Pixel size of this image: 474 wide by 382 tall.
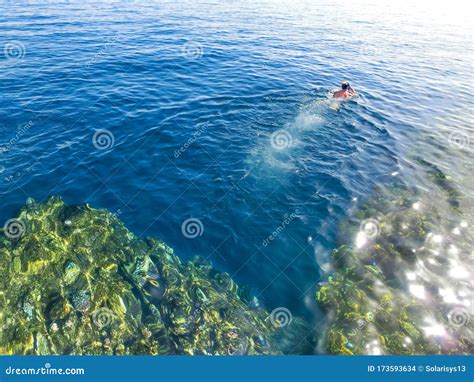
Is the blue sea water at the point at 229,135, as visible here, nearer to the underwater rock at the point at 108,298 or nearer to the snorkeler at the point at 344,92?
the snorkeler at the point at 344,92

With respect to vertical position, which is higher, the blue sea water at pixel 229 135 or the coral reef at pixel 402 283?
the coral reef at pixel 402 283

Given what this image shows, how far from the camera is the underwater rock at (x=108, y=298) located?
8.28 m

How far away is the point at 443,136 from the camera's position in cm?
1872

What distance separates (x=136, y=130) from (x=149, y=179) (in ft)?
15.1

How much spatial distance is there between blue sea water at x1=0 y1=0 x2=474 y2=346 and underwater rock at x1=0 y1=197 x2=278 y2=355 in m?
0.94

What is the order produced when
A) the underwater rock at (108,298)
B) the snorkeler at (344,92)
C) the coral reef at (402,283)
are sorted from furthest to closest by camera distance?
1. the snorkeler at (344,92)
2. the coral reef at (402,283)
3. the underwater rock at (108,298)

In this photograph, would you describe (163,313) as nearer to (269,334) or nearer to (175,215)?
(269,334)

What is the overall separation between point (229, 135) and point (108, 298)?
35.6 ft

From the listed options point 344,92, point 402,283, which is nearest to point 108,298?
point 402,283

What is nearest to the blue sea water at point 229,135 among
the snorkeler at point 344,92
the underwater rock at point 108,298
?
the snorkeler at point 344,92

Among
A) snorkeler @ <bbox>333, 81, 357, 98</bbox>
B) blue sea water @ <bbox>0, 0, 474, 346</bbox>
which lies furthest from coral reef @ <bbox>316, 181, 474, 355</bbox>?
snorkeler @ <bbox>333, 81, 357, 98</bbox>

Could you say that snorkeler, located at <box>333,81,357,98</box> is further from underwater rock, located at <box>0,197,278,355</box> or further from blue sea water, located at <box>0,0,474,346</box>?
underwater rock, located at <box>0,197,278,355</box>

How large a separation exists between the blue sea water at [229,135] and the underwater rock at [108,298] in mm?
938

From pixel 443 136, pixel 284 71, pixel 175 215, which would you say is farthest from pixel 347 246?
pixel 284 71
